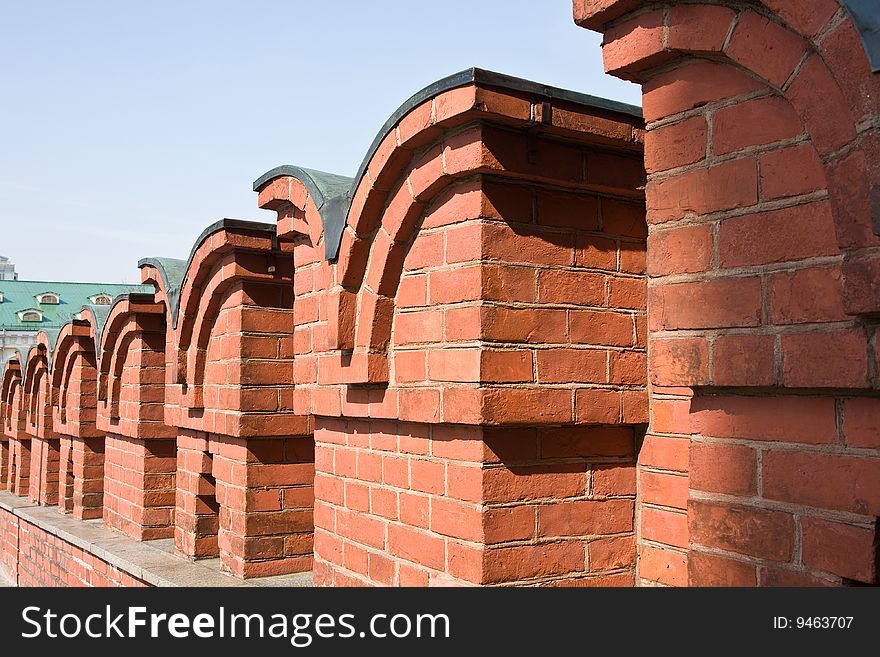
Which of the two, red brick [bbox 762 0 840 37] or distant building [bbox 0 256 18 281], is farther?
distant building [bbox 0 256 18 281]

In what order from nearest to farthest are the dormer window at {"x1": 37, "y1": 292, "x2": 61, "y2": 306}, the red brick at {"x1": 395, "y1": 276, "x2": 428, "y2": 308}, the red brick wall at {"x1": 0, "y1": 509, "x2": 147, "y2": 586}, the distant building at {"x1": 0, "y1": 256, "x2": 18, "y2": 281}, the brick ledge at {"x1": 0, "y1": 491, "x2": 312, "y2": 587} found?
the red brick at {"x1": 395, "y1": 276, "x2": 428, "y2": 308}, the brick ledge at {"x1": 0, "y1": 491, "x2": 312, "y2": 587}, the red brick wall at {"x1": 0, "y1": 509, "x2": 147, "y2": 586}, the dormer window at {"x1": 37, "y1": 292, "x2": 61, "y2": 306}, the distant building at {"x1": 0, "y1": 256, "x2": 18, "y2": 281}

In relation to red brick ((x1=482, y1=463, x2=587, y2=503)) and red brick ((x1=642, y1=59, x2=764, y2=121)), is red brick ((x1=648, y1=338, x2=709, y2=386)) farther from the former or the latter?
red brick ((x1=482, y1=463, x2=587, y2=503))

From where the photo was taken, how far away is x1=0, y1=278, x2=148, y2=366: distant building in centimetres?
3956

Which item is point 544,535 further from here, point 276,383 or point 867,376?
point 276,383

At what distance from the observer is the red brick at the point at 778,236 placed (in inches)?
68.9

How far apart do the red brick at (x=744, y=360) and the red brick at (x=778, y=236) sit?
6.4 inches

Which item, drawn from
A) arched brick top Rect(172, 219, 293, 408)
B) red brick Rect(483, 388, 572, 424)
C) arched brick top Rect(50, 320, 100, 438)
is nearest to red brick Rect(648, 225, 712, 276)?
red brick Rect(483, 388, 572, 424)

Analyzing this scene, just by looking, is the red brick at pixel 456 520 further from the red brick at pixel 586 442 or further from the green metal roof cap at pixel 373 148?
the green metal roof cap at pixel 373 148

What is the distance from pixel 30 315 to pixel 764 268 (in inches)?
1697

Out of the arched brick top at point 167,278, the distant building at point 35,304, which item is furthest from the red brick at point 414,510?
the distant building at point 35,304

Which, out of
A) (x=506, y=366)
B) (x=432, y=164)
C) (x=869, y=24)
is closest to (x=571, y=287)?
(x=506, y=366)

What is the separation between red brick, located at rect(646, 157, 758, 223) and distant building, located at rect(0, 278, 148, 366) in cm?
3939

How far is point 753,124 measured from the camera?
1904 mm
